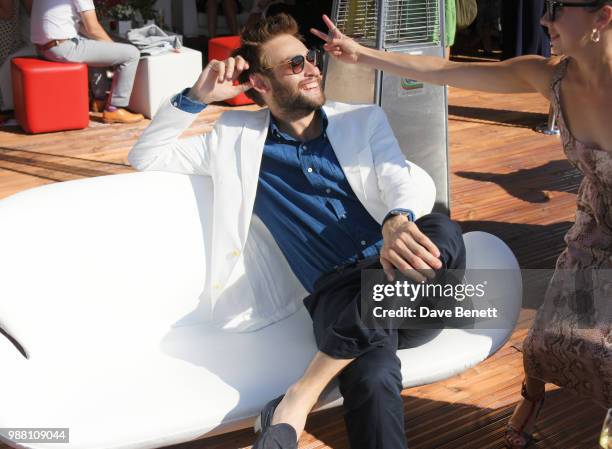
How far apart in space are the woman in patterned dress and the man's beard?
0.53m

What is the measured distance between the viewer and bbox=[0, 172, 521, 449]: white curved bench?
2.50 meters

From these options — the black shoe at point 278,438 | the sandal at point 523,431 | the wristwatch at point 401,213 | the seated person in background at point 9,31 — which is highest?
the seated person in background at point 9,31

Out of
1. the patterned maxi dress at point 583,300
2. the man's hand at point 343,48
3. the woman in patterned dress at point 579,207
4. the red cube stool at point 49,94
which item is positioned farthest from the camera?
the red cube stool at point 49,94

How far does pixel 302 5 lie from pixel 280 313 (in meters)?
5.55

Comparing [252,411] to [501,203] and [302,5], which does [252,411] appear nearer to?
[501,203]

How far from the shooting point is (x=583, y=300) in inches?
112

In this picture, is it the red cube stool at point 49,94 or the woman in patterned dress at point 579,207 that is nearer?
the woman in patterned dress at point 579,207

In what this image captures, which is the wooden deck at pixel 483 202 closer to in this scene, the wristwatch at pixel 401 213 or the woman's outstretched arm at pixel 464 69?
the wristwatch at pixel 401 213

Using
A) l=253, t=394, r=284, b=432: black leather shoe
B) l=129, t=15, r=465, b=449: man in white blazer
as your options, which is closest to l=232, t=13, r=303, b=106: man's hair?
l=129, t=15, r=465, b=449: man in white blazer

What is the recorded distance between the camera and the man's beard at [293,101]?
305 centimetres

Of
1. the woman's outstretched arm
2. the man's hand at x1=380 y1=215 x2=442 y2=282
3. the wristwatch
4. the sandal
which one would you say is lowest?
the sandal

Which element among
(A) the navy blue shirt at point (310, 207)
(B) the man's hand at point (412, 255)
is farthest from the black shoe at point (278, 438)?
(A) the navy blue shirt at point (310, 207)

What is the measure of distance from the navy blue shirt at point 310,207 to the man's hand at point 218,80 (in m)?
0.05

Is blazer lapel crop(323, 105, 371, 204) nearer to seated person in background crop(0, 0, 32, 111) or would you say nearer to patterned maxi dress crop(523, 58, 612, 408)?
patterned maxi dress crop(523, 58, 612, 408)
